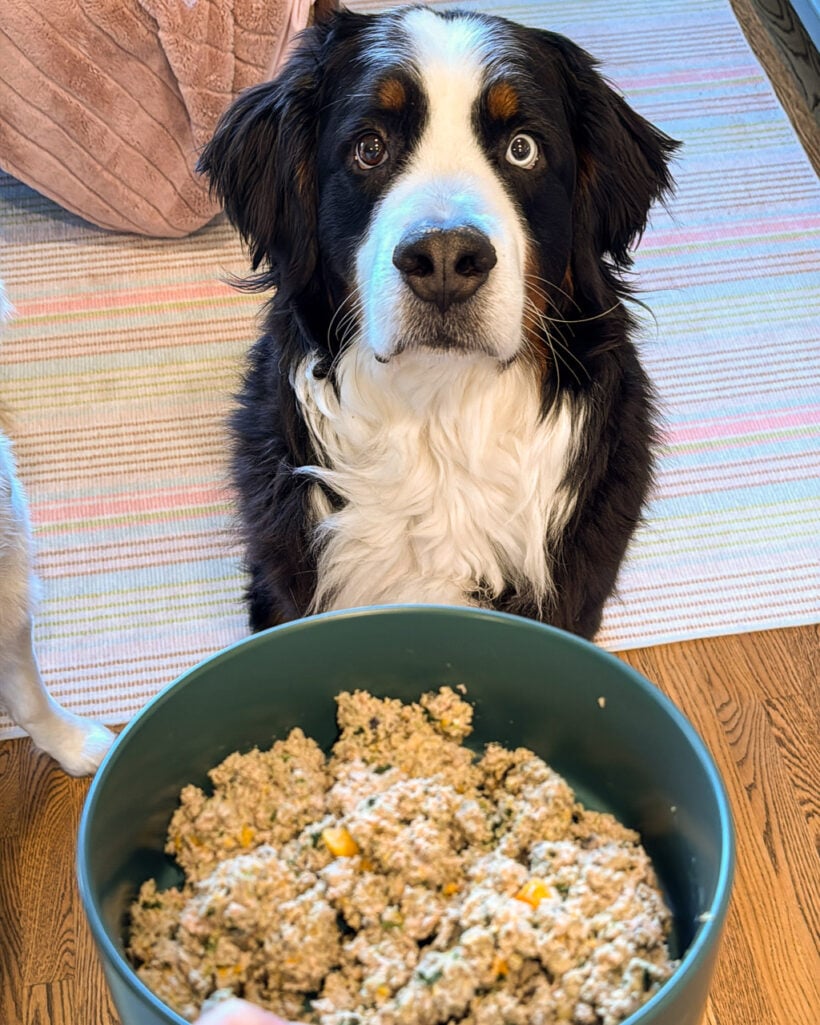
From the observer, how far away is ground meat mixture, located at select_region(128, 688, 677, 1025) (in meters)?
0.88

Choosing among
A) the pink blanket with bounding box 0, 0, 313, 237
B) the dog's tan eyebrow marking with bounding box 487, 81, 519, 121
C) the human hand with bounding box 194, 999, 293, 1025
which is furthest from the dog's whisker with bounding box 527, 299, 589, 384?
the pink blanket with bounding box 0, 0, 313, 237

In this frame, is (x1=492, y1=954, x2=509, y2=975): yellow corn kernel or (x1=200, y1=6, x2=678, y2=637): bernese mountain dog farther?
(x1=200, y1=6, x2=678, y2=637): bernese mountain dog

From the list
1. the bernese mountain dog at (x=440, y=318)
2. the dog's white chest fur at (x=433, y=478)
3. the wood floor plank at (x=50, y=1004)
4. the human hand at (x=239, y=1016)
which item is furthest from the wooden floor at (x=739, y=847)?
the human hand at (x=239, y=1016)

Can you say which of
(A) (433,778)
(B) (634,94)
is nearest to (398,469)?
(A) (433,778)

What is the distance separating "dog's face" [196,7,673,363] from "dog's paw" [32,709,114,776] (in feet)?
2.33

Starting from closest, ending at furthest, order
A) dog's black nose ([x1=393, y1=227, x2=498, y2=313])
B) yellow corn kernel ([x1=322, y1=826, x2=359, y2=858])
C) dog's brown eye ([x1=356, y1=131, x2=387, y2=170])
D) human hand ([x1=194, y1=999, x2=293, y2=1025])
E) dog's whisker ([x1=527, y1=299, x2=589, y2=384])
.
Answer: human hand ([x1=194, y1=999, x2=293, y2=1025]) → yellow corn kernel ([x1=322, y1=826, x2=359, y2=858]) → dog's black nose ([x1=393, y1=227, x2=498, y2=313]) → dog's brown eye ([x1=356, y1=131, x2=387, y2=170]) → dog's whisker ([x1=527, y1=299, x2=589, y2=384])

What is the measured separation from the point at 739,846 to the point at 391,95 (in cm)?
111

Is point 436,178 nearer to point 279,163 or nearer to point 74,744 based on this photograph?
point 279,163

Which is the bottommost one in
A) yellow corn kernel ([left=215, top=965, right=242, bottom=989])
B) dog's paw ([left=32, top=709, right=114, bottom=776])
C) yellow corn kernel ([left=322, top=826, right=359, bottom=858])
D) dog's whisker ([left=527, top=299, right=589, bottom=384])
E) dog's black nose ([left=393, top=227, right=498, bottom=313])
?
dog's paw ([left=32, top=709, right=114, bottom=776])

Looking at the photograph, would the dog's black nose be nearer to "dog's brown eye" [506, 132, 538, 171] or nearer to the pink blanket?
"dog's brown eye" [506, 132, 538, 171]

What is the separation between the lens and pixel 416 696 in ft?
3.69

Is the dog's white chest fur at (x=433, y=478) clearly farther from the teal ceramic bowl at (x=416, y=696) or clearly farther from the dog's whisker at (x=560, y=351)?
the teal ceramic bowl at (x=416, y=696)

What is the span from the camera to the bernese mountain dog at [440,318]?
1209mm

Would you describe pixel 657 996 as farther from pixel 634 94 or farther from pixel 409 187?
pixel 634 94
